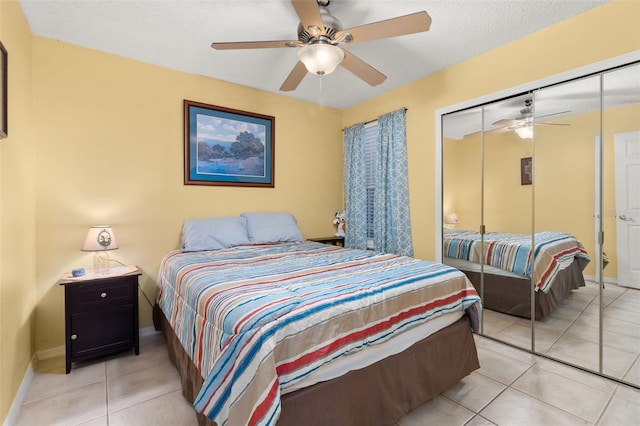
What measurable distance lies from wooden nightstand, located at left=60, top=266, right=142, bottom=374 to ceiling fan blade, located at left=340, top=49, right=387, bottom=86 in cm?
236

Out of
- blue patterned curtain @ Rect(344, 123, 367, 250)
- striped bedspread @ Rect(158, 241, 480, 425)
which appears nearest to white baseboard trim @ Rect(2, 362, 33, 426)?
striped bedspread @ Rect(158, 241, 480, 425)

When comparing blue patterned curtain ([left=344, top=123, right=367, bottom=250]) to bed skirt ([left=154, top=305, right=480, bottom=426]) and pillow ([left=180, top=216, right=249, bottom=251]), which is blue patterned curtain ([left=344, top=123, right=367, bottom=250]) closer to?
pillow ([left=180, top=216, right=249, bottom=251])

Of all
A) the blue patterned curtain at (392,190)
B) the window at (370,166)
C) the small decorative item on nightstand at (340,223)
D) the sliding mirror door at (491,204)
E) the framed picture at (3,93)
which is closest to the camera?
the framed picture at (3,93)

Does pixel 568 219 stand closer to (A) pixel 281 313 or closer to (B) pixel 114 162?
(A) pixel 281 313

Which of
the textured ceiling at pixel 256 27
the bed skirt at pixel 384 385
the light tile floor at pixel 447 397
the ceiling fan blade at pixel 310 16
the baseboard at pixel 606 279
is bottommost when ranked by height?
the light tile floor at pixel 447 397

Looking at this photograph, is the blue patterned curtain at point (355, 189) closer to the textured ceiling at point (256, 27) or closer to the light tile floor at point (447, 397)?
the textured ceiling at point (256, 27)

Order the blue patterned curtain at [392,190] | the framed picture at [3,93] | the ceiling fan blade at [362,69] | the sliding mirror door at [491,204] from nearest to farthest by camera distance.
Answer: the framed picture at [3,93]
the ceiling fan blade at [362,69]
the sliding mirror door at [491,204]
the blue patterned curtain at [392,190]

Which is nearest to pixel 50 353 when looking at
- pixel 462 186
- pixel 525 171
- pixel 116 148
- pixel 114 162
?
pixel 114 162

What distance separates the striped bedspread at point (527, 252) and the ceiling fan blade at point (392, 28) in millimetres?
1860

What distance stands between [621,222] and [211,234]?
3.27 m

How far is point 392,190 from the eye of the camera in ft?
11.7

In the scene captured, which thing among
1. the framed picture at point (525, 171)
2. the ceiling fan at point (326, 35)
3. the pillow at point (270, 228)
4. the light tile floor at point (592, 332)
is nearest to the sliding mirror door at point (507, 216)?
the framed picture at point (525, 171)

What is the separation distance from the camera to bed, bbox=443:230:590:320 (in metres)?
2.32

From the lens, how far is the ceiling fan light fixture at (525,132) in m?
2.43
